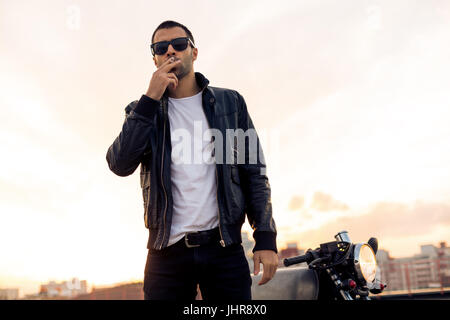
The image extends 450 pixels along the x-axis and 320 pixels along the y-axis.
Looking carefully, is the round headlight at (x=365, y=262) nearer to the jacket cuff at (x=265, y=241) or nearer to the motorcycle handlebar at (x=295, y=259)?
the motorcycle handlebar at (x=295, y=259)

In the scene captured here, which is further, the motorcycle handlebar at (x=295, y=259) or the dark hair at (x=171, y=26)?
the dark hair at (x=171, y=26)

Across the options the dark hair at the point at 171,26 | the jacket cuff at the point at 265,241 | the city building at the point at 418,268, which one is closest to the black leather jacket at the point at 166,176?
the jacket cuff at the point at 265,241

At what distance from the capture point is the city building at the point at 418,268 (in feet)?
42.3

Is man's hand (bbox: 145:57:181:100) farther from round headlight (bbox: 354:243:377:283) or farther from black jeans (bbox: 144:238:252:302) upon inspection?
round headlight (bbox: 354:243:377:283)

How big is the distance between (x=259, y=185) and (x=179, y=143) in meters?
0.55

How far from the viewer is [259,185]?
8.43 ft

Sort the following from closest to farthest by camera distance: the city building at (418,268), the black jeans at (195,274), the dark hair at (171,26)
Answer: the black jeans at (195,274), the dark hair at (171,26), the city building at (418,268)

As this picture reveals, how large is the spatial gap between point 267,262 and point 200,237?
40 centimetres

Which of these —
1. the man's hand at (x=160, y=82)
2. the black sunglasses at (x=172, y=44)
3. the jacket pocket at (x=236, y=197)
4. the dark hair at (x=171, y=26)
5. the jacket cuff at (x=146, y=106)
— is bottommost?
the jacket pocket at (x=236, y=197)
